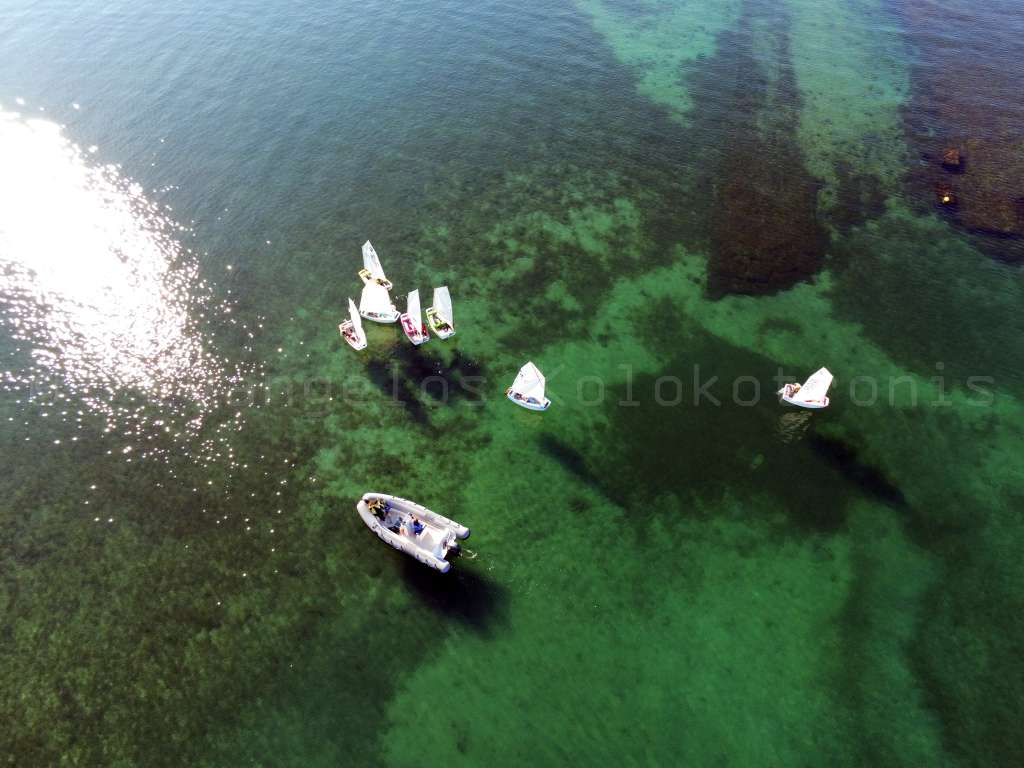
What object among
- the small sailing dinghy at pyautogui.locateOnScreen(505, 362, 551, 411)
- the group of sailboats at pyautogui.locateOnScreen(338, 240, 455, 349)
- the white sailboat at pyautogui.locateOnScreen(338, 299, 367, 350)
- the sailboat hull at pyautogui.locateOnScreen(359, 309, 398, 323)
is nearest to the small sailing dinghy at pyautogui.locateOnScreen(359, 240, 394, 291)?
the group of sailboats at pyautogui.locateOnScreen(338, 240, 455, 349)

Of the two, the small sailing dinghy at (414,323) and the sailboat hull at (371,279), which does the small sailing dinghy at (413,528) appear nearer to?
the small sailing dinghy at (414,323)

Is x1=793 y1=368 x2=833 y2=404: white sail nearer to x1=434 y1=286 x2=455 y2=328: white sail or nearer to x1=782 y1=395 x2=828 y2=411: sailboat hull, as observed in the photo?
x1=782 y1=395 x2=828 y2=411: sailboat hull

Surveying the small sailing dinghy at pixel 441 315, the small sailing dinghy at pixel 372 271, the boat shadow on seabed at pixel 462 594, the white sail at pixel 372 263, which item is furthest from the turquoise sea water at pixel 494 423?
the white sail at pixel 372 263

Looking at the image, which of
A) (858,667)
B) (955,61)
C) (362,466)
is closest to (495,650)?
(362,466)

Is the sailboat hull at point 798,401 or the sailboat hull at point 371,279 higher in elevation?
the sailboat hull at point 371,279

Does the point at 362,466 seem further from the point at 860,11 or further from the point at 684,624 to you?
the point at 860,11

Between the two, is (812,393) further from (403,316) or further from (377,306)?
(377,306)

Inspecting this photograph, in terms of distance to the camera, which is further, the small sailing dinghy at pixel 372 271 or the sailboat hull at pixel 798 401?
the small sailing dinghy at pixel 372 271
